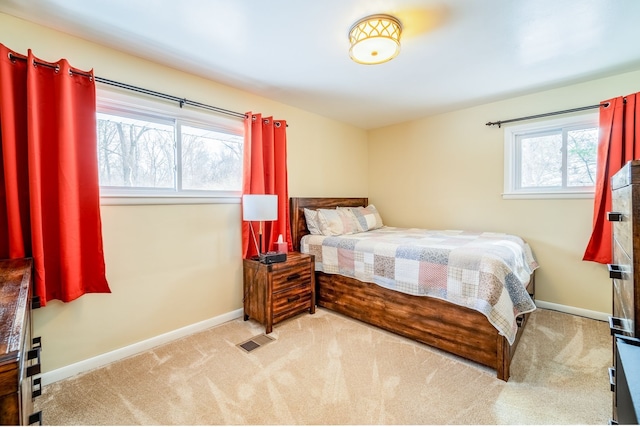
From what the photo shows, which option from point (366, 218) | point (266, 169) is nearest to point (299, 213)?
point (266, 169)

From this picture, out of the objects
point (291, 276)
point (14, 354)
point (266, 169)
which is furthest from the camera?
point (266, 169)

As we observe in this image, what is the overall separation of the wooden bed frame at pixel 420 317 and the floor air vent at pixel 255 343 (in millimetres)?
798

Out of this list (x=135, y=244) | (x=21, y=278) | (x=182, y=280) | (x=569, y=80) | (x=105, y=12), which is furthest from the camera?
(x=569, y=80)

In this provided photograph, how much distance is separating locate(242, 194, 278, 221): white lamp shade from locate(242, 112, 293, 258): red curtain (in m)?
0.31

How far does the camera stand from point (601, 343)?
7.16ft

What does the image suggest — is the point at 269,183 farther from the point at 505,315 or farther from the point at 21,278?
the point at 505,315

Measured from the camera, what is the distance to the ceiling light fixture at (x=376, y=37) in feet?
5.56

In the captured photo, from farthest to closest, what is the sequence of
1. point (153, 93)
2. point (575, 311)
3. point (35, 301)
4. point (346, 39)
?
point (575, 311) < point (153, 93) < point (346, 39) < point (35, 301)

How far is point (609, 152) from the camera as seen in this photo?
2.44 metres

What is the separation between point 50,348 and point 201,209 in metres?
1.35

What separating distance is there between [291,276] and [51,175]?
189 centimetres

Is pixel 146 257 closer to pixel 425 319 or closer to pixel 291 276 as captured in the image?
pixel 291 276

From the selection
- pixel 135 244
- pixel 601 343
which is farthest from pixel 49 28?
pixel 601 343

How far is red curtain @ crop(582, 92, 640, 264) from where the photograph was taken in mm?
2336
